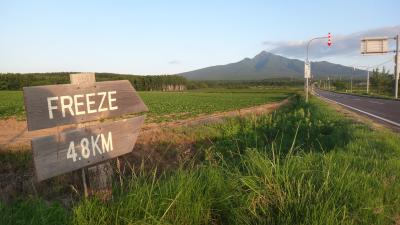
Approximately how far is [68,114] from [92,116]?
0.78ft

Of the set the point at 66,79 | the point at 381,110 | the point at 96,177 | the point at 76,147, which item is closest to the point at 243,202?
the point at 96,177

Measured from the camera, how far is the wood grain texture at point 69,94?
2910 millimetres

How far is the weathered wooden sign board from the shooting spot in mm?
2924

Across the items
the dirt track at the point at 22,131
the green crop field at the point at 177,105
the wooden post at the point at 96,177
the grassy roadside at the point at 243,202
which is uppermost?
the wooden post at the point at 96,177

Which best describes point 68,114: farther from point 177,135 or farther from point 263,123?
point 263,123

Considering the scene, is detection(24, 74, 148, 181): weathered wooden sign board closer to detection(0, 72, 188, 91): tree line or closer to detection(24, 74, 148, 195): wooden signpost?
detection(24, 74, 148, 195): wooden signpost

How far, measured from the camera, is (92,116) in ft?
10.9

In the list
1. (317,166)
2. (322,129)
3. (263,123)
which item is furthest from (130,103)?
(263,123)

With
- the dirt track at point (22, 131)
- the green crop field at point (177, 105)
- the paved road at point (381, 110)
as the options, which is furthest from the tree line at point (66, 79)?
the dirt track at point (22, 131)

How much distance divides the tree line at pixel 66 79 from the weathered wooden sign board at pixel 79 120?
81650mm

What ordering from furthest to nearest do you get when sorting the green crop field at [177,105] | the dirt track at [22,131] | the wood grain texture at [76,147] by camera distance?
the green crop field at [177,105], the dirt track at [22,131], the wood grain texture at [76,147]

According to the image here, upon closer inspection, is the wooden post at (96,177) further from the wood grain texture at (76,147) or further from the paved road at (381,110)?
the paved road at (381,110)

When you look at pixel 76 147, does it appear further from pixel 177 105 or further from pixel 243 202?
pixel 177 105

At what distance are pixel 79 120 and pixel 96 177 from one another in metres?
0.69
